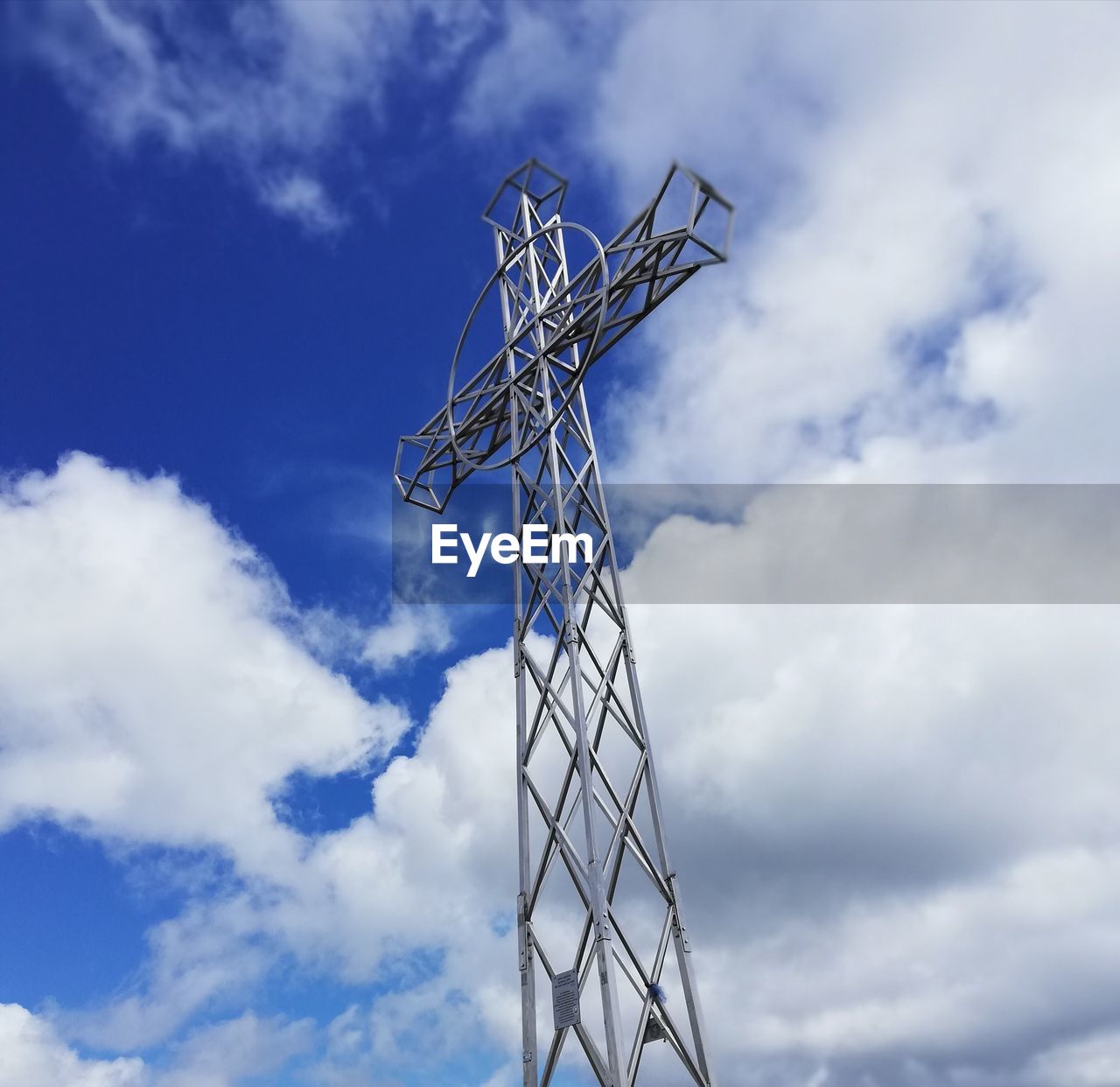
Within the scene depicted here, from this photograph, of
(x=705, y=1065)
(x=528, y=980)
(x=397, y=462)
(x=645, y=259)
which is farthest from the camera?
(x=397, y=462)

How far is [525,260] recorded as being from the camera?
789 inches

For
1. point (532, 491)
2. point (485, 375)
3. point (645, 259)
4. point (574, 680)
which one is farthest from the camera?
point (485, 375)

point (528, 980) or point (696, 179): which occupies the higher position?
point (696, 179)

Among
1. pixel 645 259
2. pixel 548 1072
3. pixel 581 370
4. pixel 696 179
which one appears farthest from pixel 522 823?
pixel 696 179

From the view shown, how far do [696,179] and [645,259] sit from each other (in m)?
1.43

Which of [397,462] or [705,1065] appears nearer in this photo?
[705,1065]

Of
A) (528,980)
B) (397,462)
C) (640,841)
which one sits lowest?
(528,980)

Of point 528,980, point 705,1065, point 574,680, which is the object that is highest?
point 574,680

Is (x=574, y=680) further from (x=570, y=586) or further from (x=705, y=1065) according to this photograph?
(x=705, y=1065)

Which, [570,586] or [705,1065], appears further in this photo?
[570,586]

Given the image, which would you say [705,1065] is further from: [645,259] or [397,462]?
[397,462]

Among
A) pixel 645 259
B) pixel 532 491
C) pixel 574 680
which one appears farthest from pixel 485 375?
pixel 574 680

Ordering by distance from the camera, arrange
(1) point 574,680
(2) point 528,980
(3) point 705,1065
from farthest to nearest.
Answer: (1) point 574,680, (2) point 528,980, (3) point 705,1065

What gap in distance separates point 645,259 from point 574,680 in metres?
6.80
